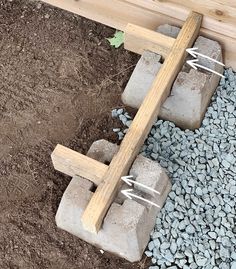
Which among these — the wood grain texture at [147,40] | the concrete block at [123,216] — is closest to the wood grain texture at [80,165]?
the concrete block at [123,216]

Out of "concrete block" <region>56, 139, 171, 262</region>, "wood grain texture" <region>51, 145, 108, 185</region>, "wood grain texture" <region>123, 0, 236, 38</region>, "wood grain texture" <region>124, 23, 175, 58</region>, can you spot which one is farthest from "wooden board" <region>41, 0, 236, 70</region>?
"wood grain texture" <region>51, 145, 108, 185</region>

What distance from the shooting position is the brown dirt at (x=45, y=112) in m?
Answer: 2.97

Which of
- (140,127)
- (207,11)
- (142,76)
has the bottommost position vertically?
(140,127)

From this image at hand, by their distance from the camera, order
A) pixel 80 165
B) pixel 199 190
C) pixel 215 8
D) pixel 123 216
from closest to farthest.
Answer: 1. pixel 123 216
2. pixel 80 165
3. pixel 199 190
4. pixel 215 8

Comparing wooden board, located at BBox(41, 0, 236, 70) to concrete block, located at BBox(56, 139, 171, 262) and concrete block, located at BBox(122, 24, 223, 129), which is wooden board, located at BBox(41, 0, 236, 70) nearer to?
concrete block, located at BBox(122, 24, 223, 129)

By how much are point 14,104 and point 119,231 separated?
3.46 ft

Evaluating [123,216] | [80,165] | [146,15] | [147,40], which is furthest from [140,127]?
[146,15]

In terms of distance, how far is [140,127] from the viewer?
2920 millimetres

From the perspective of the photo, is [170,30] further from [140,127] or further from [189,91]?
[140,127]

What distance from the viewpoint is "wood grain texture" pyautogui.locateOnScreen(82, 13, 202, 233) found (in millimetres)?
2715

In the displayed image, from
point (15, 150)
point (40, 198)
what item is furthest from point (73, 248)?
point (15, 150)

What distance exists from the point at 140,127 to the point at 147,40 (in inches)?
21.3

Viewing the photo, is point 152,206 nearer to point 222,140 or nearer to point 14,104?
point 222,140

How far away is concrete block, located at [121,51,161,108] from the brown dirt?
5.0 inches
